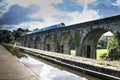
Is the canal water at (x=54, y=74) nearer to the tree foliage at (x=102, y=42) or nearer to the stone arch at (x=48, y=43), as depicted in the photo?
the stone arch at (x=48, y=43)

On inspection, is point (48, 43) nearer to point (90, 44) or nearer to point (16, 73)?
point (90, 44)

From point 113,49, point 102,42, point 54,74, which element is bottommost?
→ point 54,74

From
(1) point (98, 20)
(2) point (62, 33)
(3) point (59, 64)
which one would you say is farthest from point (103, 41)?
(3) point (59, 64)

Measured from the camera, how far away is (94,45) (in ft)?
75.8

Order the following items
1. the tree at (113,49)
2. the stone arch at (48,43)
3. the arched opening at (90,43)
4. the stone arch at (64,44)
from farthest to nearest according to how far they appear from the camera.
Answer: the stone arch at (48,43) → the stone arch at (64,44) → the arched opening at (90,43) → the tree at (113,49)

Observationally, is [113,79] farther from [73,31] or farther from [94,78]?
[73,31]

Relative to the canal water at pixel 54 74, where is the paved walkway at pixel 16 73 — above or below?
above

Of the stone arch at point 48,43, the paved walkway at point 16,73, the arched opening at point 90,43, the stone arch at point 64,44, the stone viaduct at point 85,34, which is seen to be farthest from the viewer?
the stone arch at point 48,43

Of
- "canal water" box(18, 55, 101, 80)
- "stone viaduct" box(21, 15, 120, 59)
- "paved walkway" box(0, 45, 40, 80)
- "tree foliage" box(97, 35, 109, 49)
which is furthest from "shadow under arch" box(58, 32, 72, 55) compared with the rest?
"tree foliage" box(97, 35, 109, 49)

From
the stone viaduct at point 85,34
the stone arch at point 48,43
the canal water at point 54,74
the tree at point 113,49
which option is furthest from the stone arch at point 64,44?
the canal water at point 54,74

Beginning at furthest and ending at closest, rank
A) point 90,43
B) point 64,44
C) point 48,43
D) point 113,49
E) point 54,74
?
1. point 48,43
2. point 64,44
3. point 90,43
4. point 113,49
5. point 54,74

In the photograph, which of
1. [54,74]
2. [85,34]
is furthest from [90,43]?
[54,74]

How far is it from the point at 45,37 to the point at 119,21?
66.9 ft

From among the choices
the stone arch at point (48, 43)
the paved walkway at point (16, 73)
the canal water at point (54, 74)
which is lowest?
the canal water at point (54, 74)
